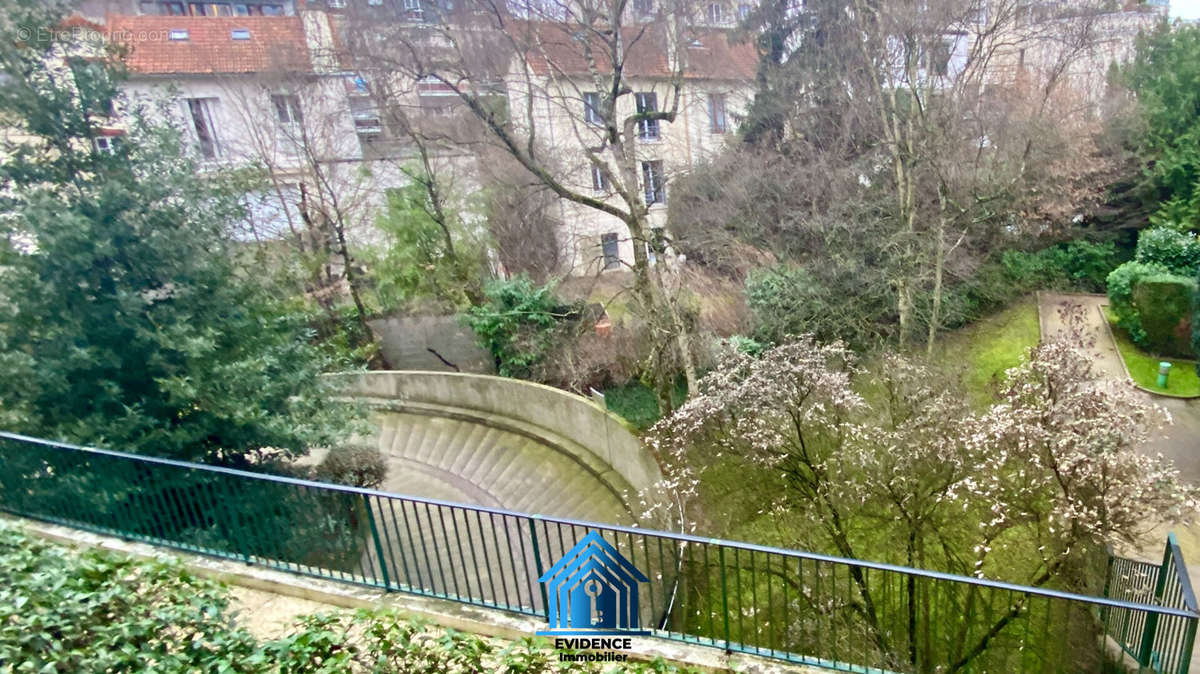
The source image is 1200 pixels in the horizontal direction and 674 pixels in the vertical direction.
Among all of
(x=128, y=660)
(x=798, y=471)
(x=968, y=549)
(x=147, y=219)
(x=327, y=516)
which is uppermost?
(x=147, y=219)

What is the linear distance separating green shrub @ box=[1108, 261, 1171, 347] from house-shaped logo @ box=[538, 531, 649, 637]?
1461 cm

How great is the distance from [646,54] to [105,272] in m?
10.4

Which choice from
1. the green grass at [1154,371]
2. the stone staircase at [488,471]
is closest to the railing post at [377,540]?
the stone staircase at [488,471]

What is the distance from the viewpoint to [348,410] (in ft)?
33.4

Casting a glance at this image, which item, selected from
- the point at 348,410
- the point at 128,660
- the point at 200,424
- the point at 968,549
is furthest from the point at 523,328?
the point at 128,660

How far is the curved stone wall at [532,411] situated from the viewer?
1145cm

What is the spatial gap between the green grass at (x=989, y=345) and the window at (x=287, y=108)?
18.5 meters

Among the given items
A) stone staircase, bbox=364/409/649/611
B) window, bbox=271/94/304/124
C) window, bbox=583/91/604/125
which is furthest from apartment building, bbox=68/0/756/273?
stone staircase, bbox=364/409/649/611

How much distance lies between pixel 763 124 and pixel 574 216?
6569mm

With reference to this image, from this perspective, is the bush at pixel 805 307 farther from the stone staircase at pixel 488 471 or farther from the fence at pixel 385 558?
the fence at pixel 385 558

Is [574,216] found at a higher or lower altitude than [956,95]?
lower

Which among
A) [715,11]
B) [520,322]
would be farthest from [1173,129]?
[520,322]

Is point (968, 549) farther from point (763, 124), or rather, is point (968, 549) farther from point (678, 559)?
point (763, 124)

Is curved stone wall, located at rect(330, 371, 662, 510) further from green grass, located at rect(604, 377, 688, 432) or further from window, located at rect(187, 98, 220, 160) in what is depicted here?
window, located at rect(187, 98, 220, 160)
